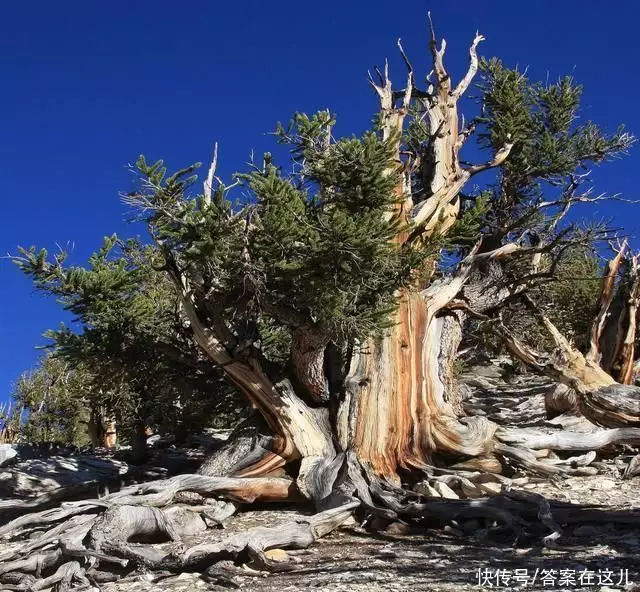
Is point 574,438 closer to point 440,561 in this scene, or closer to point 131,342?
point 440,561

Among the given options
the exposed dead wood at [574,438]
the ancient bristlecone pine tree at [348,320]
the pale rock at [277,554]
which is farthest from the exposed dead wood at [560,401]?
the pale rock at [277,554]

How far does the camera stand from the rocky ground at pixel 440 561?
394 centimetres

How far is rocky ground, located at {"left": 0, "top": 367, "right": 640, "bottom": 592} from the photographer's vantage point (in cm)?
394

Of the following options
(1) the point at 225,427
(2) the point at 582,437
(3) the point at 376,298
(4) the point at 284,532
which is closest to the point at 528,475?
(2) the point at 582,437

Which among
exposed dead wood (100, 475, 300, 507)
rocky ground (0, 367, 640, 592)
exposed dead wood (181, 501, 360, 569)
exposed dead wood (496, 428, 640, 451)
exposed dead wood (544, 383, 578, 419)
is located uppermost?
exposed dead wood (544, 383, 578, 419)

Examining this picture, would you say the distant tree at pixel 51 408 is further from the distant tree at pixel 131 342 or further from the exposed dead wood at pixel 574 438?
the exposed dead wood at pixel 574 438

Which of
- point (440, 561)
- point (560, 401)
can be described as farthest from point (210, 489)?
A: point (560, 401)

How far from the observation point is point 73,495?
7.18 meters

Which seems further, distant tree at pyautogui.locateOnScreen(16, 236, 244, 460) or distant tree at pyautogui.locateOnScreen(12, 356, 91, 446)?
distant tree at pyautogui.locateOnScreen(12, 356, 91, 446)

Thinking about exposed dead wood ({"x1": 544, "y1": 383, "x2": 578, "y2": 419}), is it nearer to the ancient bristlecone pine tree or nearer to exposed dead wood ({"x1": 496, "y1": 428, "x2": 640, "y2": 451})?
the ancient bristlecone pine tree

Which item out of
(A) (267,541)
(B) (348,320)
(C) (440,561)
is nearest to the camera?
(C) (440,561)

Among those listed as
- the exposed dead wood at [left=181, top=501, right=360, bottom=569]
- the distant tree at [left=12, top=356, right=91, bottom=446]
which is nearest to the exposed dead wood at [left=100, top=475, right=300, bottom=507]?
the exposed dead wood at [left=181, top=501, right=360, bottom=569]

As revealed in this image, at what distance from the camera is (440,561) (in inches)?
181

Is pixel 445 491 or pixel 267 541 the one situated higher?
pixel 445 491
